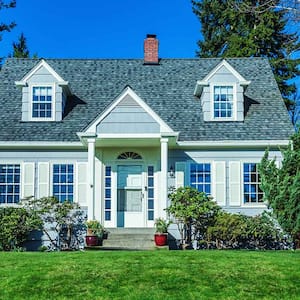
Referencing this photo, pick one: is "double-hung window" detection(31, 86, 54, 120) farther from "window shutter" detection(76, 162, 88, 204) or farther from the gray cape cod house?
"window shutter" detection(76, 162, 88, 204)

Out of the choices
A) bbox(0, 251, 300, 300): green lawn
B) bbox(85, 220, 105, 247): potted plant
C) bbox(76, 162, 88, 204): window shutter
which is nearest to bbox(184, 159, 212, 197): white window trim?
bbox(76, 162, 88, 204): window shutter

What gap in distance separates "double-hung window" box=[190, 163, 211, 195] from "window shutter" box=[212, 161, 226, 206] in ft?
0.72

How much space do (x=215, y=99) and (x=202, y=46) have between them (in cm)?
1686

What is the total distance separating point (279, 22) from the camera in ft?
103

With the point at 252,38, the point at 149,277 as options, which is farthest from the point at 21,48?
the point at 149,277

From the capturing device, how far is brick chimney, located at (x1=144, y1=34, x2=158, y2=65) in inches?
840

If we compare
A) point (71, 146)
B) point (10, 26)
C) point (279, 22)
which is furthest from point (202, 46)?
point (71, 146)

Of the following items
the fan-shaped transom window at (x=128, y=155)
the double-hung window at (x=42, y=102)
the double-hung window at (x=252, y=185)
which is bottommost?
the double-hung window at (x=252, y=185)

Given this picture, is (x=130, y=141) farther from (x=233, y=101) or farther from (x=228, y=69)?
(x=228, y=69)

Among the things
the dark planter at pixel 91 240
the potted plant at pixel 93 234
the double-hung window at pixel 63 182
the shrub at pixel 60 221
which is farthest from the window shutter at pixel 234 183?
the double-hung window at pixel 63 182

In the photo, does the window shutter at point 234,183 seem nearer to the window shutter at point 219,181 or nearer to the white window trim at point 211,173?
the window shutter at point 219,181

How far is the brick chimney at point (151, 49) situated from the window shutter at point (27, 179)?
6.61 m

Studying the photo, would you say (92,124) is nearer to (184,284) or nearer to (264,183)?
(264,183)

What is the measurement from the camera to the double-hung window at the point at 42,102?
18609mm
